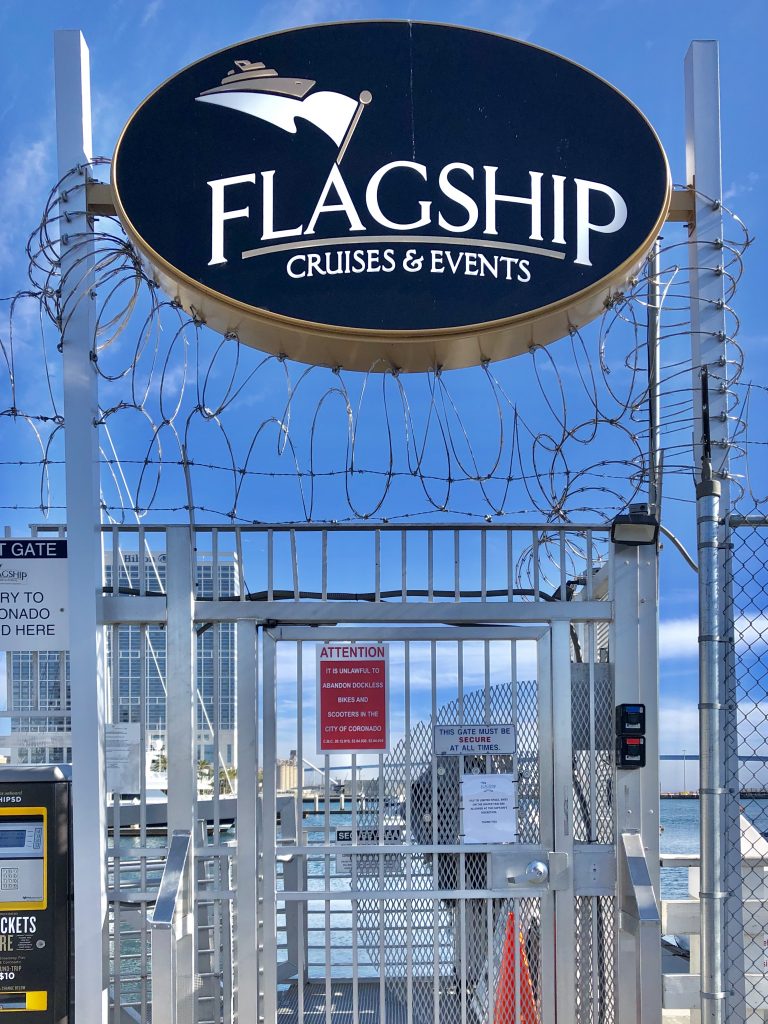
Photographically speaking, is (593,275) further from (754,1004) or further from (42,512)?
(754,1004)

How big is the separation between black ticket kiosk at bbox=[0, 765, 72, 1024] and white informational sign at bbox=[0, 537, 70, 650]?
0.64 metres

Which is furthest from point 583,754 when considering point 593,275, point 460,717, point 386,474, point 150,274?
point 150,274

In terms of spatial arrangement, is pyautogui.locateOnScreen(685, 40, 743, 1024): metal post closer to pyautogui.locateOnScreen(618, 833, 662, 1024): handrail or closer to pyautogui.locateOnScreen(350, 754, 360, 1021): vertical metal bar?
pyautogui.locateOnScreen(618, 833, 662, 1024): handrail

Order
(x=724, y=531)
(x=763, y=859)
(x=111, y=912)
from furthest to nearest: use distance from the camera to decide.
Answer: (x=763, y=859) < (x=111, y=912) < (x=724, y=531)

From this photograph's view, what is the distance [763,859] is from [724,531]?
6.92 ft

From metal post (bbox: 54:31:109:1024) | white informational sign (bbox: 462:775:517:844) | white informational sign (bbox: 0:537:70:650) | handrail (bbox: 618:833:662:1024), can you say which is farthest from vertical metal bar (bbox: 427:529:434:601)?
white informational sign (bbox: 0:537:70:650)

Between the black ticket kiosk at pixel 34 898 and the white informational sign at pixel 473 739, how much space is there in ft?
6.04

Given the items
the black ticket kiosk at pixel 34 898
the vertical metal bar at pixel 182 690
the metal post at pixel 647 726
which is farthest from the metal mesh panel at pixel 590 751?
the black ticket kiosk at pixel 34 898

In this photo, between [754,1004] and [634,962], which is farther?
[754,1004]

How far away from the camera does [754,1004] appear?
5.94 m

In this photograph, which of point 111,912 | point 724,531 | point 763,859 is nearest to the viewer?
point 724,531

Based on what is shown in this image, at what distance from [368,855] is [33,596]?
6.91 ft

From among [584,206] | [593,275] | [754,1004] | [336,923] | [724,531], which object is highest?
[584,206]

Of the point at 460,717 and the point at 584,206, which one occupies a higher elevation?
the point at 584,206
